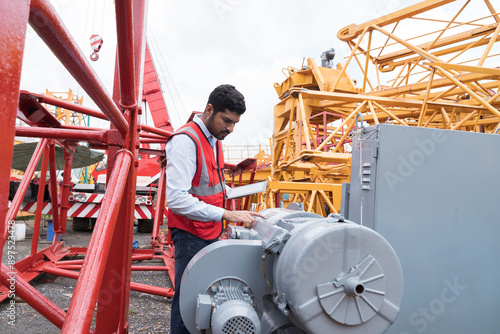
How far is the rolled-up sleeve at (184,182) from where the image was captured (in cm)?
183

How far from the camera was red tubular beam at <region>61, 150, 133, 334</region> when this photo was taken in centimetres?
86

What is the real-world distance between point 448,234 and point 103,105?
6.87ft

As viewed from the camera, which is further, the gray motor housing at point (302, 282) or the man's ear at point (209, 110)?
the man's ear at point (209, 110)

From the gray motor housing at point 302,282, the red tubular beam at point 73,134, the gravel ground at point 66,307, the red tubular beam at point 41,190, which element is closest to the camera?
the gray motor housing at point 302,282

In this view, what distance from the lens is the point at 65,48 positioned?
0.83 metres

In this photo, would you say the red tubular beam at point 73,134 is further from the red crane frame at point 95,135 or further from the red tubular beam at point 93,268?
the red tubular beam at point 93,268

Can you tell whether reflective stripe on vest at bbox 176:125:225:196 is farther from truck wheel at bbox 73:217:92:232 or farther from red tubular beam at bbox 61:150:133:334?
truck wheel at bbox 73:217:92:232

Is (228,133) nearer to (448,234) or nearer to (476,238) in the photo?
(448,234)

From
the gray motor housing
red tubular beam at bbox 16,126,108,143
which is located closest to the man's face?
red tubular beam at bbox 16,126,108,143

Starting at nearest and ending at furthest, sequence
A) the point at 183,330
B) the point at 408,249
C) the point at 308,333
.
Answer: the point at 308,333 → the point at 183,330 → the point at 408,249

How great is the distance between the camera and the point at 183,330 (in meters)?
1.86

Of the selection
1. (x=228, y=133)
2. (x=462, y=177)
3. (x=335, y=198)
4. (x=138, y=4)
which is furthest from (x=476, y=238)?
(x=335, y=198)

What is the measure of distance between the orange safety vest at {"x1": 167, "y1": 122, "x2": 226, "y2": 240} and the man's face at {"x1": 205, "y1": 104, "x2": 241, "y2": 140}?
75mm

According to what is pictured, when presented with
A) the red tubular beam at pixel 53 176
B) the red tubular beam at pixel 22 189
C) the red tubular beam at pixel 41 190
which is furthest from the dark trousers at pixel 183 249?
the red tubular beam at pixel 53 176
